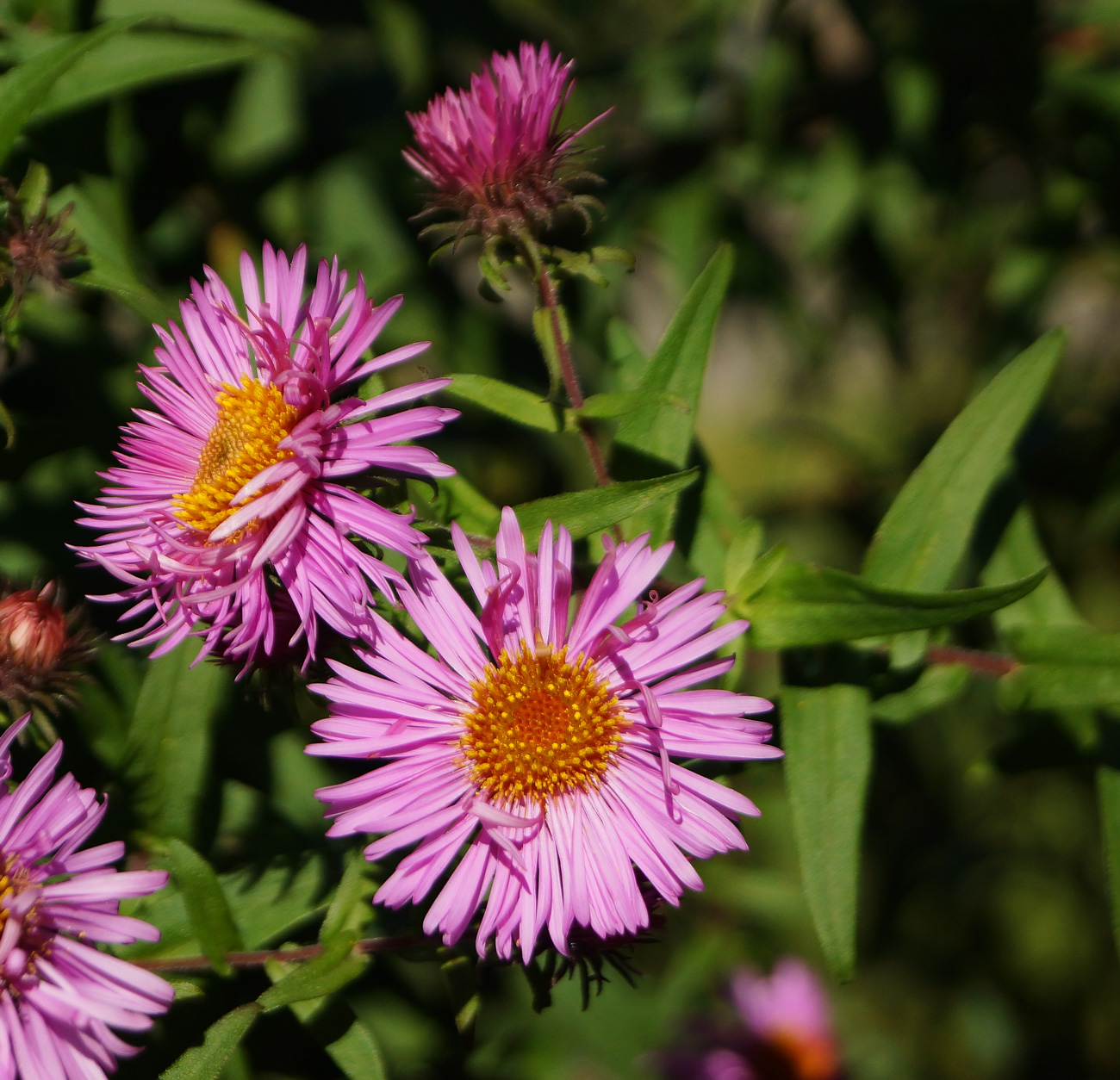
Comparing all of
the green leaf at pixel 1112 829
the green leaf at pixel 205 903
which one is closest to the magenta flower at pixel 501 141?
the green leaf at pixel 205 903

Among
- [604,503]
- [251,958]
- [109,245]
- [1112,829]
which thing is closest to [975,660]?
[1112,829]

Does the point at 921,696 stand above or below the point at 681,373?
below

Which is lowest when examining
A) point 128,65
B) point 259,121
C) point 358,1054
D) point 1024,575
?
point 358,1054

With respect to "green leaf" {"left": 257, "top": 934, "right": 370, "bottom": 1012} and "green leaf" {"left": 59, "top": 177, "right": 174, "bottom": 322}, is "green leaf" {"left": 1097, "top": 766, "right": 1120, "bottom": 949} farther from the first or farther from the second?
"green leaf" {"left": 59, "top": 177, "right": 174, "bottom": 322}

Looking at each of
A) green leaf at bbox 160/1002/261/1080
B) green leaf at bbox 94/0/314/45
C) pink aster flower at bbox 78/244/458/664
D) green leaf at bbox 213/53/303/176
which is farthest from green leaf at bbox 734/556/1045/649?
green leaf at bbox 213/53/303/176

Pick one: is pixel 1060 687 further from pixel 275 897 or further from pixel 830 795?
pixel 275 897

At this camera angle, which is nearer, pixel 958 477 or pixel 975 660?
pixel 958 477
